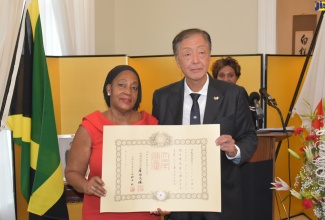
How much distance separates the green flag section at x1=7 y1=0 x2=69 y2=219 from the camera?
2.71 meters

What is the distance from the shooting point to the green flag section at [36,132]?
271 centimetres

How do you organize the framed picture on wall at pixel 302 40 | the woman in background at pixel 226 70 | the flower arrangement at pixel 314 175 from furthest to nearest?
the framed picture on wall at pixel 302 40, the woman in background at pixel 226 70, the flower arrangement at pixel 314 175

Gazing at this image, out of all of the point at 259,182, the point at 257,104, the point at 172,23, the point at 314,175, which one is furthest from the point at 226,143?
the point at 172,23

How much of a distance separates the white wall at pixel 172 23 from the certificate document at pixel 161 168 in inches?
146

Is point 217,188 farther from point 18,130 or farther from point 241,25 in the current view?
point 241,25

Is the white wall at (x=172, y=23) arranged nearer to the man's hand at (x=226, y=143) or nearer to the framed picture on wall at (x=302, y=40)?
the framed picture on wall at (x=302, y=40)

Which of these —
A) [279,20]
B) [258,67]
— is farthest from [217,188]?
[279,20]

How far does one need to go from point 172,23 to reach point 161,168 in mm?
4094

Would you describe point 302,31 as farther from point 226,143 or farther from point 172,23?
point 226,143

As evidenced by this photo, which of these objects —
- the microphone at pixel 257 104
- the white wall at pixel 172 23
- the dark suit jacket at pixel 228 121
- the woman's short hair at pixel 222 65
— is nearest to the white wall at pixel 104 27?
the white wall at pixel 172 23

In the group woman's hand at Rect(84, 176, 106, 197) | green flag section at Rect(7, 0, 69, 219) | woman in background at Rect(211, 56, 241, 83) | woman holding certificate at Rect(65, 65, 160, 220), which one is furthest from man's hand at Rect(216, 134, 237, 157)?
woman in background at Rect(211, 56, 241, 83)

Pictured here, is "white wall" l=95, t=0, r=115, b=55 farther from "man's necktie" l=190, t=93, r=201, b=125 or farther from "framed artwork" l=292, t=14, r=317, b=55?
"framed artwork" l=292, t=14, r=317, b=55

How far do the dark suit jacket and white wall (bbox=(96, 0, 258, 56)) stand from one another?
3.60m

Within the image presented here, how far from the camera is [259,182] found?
373cm
